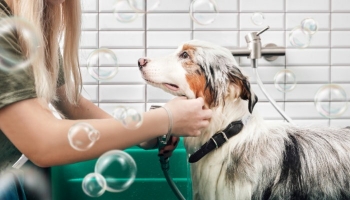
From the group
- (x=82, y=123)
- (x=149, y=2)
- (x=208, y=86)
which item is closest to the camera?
→ (x=82, y=123)

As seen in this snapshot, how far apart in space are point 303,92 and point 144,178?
880 mm

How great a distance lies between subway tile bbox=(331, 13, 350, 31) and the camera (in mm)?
2270

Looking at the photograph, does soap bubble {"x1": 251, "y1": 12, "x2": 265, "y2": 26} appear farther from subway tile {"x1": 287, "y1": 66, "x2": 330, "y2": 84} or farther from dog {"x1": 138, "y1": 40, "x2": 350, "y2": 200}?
dog {"x1": 138, "y1": 40, "x2": 350, "y2": 200}

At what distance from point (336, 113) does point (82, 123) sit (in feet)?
3.55

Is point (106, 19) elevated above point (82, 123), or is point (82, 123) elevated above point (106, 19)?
point (106, 19)

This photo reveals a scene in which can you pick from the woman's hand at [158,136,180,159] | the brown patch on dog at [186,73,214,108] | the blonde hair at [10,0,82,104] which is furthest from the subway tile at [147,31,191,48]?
the brown patch on dog at [186,73,214,108]

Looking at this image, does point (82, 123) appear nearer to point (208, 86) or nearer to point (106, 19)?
point (208, 86)

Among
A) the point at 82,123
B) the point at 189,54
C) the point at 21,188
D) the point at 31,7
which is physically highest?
the point at 31,7

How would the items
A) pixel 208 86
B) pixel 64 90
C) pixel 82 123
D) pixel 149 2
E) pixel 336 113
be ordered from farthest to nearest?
pixel 149 2 → pixel 336 113 → pixel 64 90 → pixel 208 86 → pixel 82 123

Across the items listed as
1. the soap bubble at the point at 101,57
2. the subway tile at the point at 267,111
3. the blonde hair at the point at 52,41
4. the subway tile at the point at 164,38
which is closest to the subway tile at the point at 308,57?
the subway tile at the point at 267,111

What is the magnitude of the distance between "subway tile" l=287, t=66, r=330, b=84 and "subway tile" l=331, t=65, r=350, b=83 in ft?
0.09

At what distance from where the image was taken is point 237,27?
2.24m

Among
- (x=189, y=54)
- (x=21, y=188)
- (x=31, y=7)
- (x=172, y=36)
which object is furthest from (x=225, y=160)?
(x=172, y=36)

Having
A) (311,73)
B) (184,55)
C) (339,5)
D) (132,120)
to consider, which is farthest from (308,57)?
(132,120)
